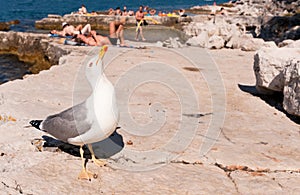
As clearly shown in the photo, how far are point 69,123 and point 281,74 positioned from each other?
359 centimetres

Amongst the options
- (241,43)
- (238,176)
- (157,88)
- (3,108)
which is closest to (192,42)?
Result: (241,43)

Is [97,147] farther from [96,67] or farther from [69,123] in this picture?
[96,67]

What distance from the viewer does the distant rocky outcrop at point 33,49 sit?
1165cm

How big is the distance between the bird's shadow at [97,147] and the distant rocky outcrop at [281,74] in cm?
255

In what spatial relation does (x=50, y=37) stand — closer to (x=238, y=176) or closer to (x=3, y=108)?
(x=3, y=108)

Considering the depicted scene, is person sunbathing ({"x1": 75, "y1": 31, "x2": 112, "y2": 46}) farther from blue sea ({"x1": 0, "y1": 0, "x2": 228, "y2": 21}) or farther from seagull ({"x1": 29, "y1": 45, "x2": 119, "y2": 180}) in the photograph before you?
blue sea ({"x1": 0, "y1": 0, "x2": 228, "y2": 21})

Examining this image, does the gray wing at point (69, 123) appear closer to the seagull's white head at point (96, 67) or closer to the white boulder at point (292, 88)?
the seagull's white head at point (96, 67)

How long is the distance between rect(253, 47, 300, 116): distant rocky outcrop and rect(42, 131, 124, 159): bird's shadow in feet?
8.38

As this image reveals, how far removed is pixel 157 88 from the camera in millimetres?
6246

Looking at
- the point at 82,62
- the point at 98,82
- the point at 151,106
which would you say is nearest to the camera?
the point at 98,82

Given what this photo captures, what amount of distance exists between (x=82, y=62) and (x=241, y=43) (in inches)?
236

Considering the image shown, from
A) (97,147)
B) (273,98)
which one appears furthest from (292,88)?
(97,147)

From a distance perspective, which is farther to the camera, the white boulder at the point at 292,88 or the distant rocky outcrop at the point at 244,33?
the distant rocky outcrop at the point at 244,33

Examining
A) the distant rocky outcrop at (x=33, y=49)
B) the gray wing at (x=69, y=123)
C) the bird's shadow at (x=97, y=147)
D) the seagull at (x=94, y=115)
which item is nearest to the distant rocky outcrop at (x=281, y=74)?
the bird's shadow at (x=97, y=147)
